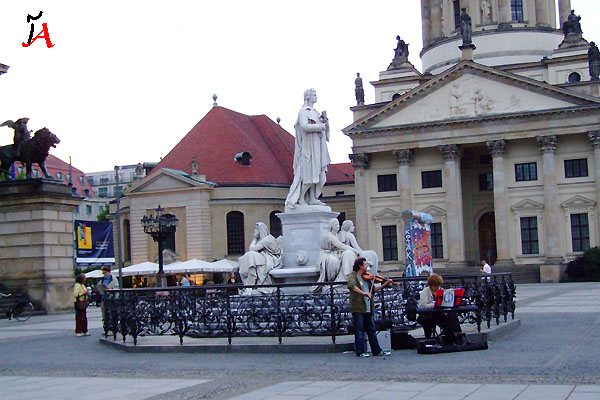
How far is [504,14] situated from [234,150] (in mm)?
24745

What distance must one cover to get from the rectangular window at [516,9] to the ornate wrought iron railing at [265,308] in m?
57.6

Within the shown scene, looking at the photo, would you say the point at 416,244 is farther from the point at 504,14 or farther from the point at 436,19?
the point at 436,19

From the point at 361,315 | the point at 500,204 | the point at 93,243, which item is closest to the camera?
the point at 361,315

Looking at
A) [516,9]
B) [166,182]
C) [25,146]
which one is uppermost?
[516,9]

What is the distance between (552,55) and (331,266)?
56.5 meters

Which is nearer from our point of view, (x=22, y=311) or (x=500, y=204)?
(x=22, y=311)

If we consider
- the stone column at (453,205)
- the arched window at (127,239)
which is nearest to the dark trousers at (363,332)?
the stone column at (453,205)

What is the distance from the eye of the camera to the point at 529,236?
6200 centimetres

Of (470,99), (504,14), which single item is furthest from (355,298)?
(504,14)

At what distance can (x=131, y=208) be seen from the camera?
6962 cm

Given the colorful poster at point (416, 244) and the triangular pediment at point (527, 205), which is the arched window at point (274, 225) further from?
the colorful poster at point (416, 244)

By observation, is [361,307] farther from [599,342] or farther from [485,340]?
[599,342]

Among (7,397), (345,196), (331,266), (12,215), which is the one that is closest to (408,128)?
(345,196)

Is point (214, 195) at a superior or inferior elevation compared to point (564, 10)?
inferior
